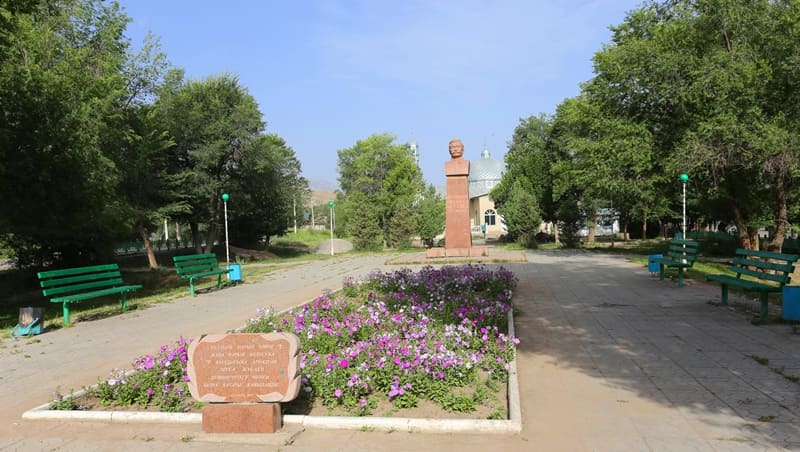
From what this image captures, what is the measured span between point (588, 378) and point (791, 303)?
3894 mm

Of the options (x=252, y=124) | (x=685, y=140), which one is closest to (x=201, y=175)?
(x=252, y=124)

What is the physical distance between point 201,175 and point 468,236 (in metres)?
15.5

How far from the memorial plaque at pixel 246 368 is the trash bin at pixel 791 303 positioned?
660 cm

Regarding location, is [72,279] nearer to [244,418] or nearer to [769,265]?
[244,418]

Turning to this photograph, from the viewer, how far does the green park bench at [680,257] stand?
11.2 meters

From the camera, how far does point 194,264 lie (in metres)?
12.9

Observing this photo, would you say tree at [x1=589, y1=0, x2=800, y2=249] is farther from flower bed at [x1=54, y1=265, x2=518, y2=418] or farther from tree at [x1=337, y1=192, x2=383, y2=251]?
tree at [x1=337, y1=192, x2=383, y2=251]

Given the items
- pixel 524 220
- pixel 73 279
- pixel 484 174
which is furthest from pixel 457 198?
pixel 484 174

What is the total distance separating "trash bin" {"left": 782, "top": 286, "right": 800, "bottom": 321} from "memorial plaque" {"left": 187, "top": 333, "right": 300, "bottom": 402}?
6597 millimetres

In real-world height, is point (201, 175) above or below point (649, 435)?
above

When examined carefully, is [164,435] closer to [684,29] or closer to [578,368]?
[578,368]

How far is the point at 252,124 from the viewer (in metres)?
28.9

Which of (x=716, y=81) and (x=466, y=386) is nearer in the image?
(x=466, y=386)

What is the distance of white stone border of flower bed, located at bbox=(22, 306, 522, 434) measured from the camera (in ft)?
12.5
